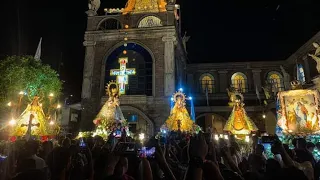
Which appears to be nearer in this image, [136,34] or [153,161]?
[153,161]

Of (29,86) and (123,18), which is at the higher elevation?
(123,18)

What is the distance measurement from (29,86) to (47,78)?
7.97 ft

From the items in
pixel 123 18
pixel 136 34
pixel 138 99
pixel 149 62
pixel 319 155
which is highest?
pixel 123 18

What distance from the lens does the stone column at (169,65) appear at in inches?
953

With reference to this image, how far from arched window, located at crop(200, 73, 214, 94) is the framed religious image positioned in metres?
17.5

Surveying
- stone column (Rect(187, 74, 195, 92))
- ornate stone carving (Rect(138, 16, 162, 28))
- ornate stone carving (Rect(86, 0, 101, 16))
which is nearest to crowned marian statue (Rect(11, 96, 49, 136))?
→ ornate stone carving (Rect(86, 0, 101, 16))

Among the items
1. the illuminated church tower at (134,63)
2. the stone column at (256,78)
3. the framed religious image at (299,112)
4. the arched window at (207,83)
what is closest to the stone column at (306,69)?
the stone column at (256,78)

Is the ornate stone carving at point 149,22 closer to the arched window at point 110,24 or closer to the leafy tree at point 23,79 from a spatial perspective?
the arched window at point 110,24

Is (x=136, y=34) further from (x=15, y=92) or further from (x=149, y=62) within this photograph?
(x=15, y=92)

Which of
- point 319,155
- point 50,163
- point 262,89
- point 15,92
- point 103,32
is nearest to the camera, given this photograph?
point 50,163

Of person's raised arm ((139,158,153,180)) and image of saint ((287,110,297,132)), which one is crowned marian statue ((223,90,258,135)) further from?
person's raised arm ((139,158,153,180))

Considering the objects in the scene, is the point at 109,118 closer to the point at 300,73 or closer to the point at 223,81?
the point at 223,81

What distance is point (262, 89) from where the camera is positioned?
3269cm

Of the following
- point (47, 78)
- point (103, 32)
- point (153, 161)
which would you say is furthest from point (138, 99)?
point (153, 161)
